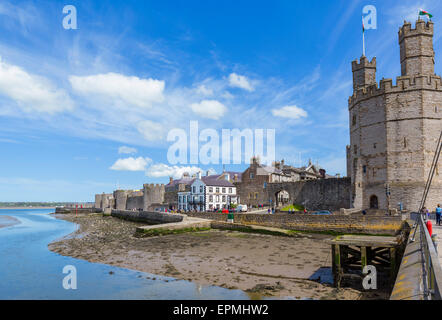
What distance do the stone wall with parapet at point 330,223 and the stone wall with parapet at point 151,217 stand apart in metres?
9.92

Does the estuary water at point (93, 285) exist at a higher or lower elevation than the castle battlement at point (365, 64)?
lower

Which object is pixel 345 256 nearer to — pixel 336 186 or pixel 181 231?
pixel 181 231

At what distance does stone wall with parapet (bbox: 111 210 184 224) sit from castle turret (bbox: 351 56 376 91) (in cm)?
2886

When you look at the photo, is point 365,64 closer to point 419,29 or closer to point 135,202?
point 419,29

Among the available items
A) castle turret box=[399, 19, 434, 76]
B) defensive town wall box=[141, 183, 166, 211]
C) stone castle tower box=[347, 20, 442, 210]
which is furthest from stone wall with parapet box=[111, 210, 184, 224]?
castle turret box=[399, 19, 434, 76]

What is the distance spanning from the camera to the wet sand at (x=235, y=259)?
476 inches

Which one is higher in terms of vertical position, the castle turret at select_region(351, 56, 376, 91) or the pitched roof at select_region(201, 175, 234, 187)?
the castle turret at select_region(351, 56, 376, 91)

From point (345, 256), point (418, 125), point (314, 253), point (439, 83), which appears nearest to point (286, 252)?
point (314, 253)

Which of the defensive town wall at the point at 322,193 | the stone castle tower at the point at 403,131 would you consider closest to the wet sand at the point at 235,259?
the stone castle tower at the point at 403,131

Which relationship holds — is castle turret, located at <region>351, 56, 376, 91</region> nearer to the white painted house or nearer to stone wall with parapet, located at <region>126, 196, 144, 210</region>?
the white painted house

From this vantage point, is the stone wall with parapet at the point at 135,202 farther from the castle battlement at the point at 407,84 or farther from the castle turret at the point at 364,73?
the castle battlement at the point at 407,84

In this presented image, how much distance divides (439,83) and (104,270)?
35.5 metres

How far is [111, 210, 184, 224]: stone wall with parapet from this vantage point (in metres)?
39.0

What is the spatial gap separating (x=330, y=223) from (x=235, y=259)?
43.7ft
